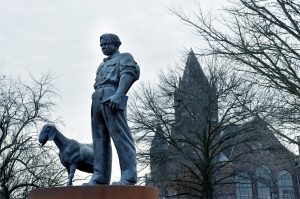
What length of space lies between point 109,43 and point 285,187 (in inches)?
1681

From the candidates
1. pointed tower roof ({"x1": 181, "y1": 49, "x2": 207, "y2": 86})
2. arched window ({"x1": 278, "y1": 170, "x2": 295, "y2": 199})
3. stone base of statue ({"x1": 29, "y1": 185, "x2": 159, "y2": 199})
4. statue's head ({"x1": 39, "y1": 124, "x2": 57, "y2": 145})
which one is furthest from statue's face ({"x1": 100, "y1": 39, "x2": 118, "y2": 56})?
arched window ({"x1": 278, "y1": 170, "x2": 295, "y2": 199})

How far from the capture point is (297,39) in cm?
1136

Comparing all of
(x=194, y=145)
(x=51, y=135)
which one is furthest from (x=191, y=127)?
(x=51, y=135)

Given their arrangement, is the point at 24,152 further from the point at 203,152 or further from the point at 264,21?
the point at 264,21

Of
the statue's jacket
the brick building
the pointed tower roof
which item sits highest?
the pointed tower roof

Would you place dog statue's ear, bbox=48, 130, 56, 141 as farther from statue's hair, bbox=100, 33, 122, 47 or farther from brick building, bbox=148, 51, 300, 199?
brick building, bbox=148, 51, 300, 199

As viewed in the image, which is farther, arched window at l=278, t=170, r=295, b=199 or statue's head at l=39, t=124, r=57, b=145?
arched window at l=278, t=170, r=295, b=199

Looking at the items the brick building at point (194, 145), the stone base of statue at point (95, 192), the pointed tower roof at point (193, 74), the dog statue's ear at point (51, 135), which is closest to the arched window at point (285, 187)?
the brick building at point (194, 145)

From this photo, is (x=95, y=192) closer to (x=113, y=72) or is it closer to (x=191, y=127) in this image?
(x=113, y=72)

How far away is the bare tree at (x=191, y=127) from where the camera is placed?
81.8 ft

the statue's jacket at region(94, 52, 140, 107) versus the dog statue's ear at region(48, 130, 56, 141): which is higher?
Answer: the statue's jacket at region(94, 52, 140, 107)

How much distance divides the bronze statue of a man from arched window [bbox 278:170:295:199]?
4057 centimetres

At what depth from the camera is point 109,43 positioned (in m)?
7.31

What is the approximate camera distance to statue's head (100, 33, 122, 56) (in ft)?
24.0
